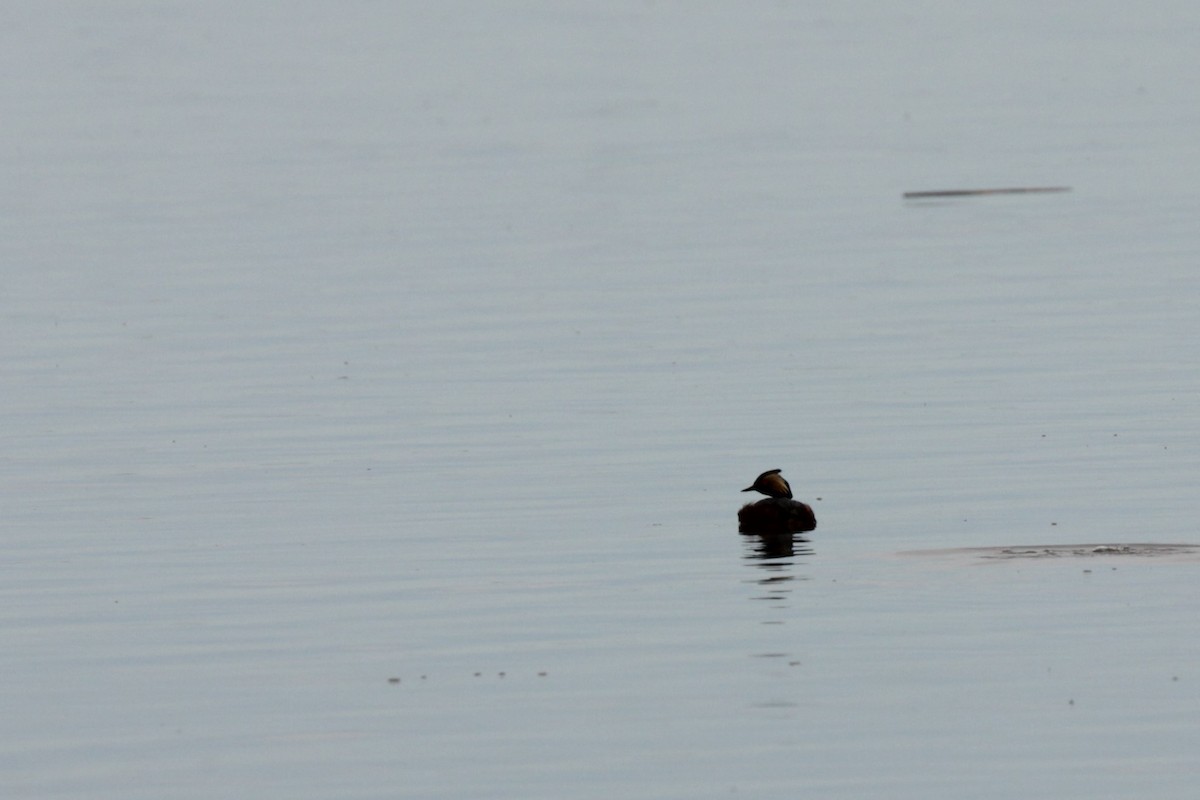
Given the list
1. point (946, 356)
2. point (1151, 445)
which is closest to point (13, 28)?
point (946, 356)

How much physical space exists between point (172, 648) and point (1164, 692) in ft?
19.9

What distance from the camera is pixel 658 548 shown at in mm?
19641

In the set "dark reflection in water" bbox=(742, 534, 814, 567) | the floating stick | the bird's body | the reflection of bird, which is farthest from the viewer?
the floating stick

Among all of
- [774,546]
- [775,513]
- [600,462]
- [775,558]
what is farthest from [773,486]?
[600,462]

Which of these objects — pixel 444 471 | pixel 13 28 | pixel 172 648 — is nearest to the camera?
pixel 172 648

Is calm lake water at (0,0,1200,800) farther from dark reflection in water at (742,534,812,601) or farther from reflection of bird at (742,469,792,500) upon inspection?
reflection of bird at (742,469,792,500)

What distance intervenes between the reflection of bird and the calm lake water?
461 millimetres

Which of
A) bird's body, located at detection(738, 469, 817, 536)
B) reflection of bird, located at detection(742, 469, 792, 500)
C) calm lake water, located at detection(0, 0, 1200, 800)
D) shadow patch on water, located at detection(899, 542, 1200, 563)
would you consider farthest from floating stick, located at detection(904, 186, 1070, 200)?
shadow patch on water, located at detection(899, 542, 1200, 563)

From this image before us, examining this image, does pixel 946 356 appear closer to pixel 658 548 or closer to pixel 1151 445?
pixel 1151 445

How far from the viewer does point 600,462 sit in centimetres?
2356

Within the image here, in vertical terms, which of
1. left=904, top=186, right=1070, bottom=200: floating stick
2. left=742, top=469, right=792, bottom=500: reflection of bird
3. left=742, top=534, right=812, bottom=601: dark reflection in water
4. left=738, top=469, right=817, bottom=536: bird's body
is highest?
left=904, top=186, right=1070, bottom=200: floating stick

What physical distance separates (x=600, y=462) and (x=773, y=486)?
381 cm

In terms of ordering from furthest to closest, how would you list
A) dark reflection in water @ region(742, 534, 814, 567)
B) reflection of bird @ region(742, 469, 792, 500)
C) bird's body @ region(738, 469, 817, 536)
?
1. reflection of bird @ region(742, 469, 792, 500)
2. bird's body @ region(738, 469, 817, 536)
3. dark reflection in water @ region(742, 534, 814, 567)

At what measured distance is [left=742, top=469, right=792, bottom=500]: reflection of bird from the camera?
19.9 m
